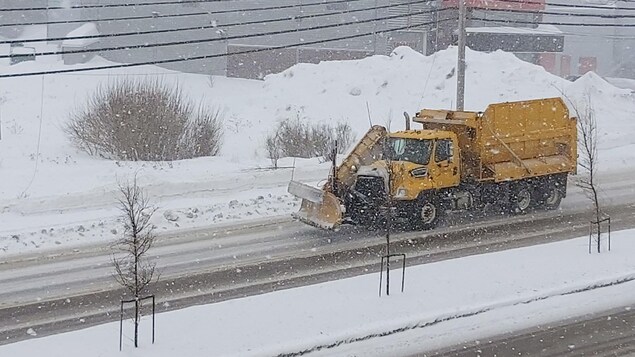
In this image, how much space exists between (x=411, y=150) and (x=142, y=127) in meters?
12.2

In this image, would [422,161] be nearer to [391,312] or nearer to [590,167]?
[590,167]

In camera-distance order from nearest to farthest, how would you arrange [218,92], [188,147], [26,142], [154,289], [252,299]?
[252,299], [154,289], [188,147], [26,142], [218,92]

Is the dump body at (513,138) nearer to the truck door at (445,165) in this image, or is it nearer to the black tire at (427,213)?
the truck door at (445,165)

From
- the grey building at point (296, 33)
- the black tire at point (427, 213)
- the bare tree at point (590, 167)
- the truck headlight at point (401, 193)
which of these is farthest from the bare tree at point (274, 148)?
the grey building at point (296, 33)

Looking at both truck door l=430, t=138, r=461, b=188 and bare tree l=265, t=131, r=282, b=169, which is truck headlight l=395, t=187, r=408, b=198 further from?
bare tree l=265, t=131, r=282, b=169

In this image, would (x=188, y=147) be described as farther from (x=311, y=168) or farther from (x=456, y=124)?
(x=456, y=124)

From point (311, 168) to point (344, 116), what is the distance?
12.6 metres

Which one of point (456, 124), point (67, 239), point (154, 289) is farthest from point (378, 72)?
point (154, 289)

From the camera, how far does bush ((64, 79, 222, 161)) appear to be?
2834 centimetres

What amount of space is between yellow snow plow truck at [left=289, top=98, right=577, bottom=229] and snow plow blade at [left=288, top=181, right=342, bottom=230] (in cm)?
2

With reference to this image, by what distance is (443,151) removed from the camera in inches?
753

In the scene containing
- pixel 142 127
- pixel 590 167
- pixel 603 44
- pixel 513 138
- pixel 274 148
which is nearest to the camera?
pixel 590 167

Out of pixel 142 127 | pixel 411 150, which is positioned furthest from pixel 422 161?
pixel 142 127

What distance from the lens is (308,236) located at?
18.6 meters
